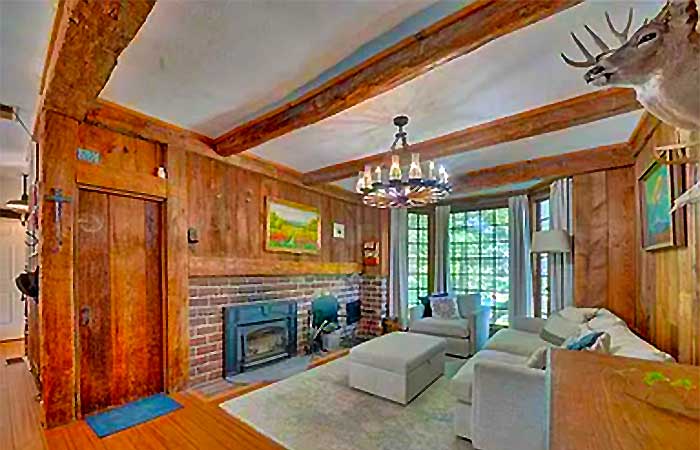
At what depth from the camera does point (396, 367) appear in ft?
11.2

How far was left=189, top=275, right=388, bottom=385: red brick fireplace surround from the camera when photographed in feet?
12.7

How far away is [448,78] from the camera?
99.9 inches

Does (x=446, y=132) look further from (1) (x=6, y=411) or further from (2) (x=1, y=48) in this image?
(1) (x=6, y=411)

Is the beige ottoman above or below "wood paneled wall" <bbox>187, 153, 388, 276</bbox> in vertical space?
below

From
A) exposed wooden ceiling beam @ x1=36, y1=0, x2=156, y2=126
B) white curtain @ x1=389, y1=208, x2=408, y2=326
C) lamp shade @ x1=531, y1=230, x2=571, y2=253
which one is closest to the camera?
exposed wooden ceiling beam @ x1=36, y1=0, x2=156, y2=126

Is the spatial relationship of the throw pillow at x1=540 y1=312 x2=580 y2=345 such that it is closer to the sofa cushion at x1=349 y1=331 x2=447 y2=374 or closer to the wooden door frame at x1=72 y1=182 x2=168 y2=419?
the sofa cushion at x1=349 y1=331 x2=447 y2=374

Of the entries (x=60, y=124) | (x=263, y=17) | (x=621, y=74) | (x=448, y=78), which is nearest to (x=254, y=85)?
(x=263, y=17)

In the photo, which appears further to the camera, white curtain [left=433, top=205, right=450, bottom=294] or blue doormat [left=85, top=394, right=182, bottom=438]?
white curtain [left=433, top=205, right=450, bottom=294]

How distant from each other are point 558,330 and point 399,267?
3.13 metres

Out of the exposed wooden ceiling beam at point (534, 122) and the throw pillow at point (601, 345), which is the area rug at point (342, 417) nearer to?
the throw pillow at point (601, 345)

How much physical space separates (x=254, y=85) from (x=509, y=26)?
1.75m

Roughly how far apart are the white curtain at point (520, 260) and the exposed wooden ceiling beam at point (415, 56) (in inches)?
169

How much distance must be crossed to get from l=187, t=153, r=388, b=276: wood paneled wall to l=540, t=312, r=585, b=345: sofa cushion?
314cm

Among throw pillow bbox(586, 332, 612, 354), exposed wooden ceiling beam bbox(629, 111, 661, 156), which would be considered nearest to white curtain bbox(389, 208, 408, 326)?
exposed wooden ceiling beam bbox(629, 111, 661, 156)
